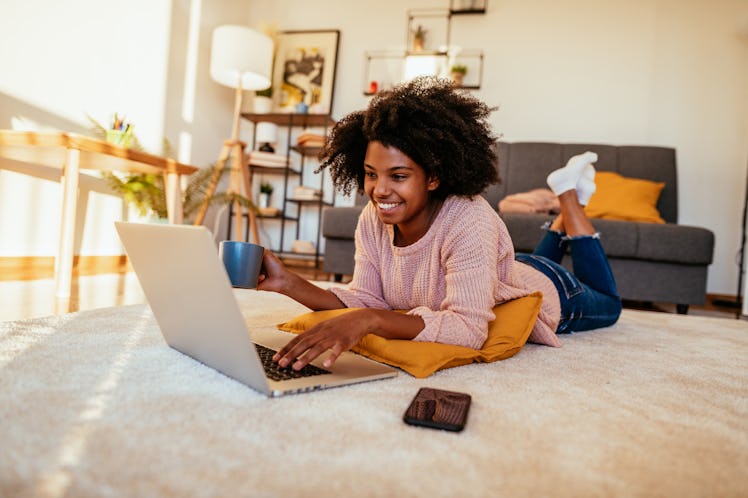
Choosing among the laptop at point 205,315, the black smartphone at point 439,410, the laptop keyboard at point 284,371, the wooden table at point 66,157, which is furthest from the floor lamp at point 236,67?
the black smartphone at point 439,410

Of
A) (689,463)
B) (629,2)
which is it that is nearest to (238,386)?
(689,463)

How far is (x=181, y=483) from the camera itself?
52 centimetres

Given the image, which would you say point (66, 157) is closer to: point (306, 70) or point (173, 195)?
point (173, 195)

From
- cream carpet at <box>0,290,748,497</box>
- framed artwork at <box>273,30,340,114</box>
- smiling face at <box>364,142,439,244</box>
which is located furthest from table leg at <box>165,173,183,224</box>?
framed artwork at <box>273,30,340,114</box>

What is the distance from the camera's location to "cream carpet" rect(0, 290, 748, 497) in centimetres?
54

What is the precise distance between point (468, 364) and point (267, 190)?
3.56 meters

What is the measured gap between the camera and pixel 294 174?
453cm

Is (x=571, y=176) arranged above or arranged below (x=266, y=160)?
below

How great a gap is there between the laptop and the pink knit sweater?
7.9 inches

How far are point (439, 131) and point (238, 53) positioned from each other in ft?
9.33

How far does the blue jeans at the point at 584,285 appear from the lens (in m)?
1.58

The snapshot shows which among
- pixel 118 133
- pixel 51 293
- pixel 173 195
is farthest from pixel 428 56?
pixel 51 293

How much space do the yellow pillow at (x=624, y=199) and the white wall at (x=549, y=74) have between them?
91 centimetres

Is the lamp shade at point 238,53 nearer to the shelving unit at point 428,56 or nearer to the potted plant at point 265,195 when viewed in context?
the potted plant at point 265,195
